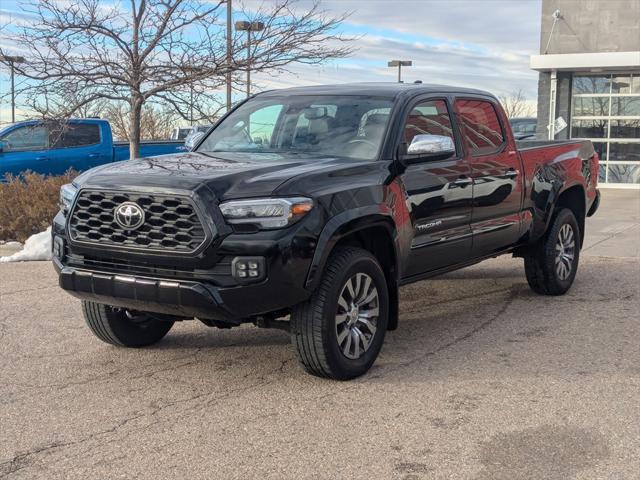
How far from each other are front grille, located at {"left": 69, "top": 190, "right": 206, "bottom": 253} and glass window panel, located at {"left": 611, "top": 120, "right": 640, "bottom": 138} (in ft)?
61.4

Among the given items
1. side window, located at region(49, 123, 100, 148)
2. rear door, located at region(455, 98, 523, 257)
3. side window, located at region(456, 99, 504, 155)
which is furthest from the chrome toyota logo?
side window, located at region(49, 123, 100, 148)

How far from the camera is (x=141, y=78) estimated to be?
10867mm

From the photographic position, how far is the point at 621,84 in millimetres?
20797

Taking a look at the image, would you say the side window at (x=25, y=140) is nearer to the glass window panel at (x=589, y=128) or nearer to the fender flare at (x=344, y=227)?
the fender flare at (x=344, y=227)

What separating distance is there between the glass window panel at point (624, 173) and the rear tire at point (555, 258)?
1440 centimetres

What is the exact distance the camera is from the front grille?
449 cm

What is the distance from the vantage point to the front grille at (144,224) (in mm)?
4492

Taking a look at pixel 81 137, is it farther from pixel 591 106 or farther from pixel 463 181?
pixel 591 106

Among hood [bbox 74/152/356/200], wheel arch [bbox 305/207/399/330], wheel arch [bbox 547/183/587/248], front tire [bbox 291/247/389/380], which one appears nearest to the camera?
hood [bbox 74/152/356/200]

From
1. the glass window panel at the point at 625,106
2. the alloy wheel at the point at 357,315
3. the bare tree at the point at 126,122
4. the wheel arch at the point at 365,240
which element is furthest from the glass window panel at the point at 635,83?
the alloy wheel at the point at 357,315

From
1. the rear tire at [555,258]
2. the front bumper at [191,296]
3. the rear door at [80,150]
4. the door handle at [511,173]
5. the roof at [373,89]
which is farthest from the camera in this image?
the rear door at [80,150]

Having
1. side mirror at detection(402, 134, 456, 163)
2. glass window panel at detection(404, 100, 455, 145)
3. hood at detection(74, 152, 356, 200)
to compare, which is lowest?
hood at detection(74, 152, 356, 200)

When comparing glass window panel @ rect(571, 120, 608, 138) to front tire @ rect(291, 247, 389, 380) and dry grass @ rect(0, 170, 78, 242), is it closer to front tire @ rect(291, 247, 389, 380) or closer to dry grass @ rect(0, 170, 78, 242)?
dry grass @ rect(0, 170, 78, 242)

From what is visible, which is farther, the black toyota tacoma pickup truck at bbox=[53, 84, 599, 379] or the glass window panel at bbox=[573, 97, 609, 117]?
the glass window panel at bbox=[573, 97, 609, 117]
